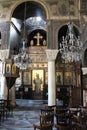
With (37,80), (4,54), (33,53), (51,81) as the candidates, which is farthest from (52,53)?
(37,80)

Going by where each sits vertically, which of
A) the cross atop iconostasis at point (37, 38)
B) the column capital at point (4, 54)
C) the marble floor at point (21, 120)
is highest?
the cross atop iconostasis at point (37, 38)

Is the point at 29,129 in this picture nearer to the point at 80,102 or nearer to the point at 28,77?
the point at 80,102

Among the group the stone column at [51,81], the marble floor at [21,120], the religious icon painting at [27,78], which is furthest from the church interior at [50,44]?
the religious icon painting at [27,78]

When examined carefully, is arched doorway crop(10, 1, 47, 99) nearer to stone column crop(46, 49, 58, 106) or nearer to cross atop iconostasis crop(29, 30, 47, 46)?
cross atop iconostasis crop(29, 30, 47, 46)

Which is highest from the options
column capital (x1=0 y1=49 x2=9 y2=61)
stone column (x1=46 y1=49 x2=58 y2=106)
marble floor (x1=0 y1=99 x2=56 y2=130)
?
column capital (x1=0 y1=49 x2=9 y2=61)

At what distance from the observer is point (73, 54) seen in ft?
34.9

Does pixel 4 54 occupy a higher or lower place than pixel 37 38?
lower

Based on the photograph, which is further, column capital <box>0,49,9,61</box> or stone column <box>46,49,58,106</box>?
column capital <box>0,49,9,61</box>

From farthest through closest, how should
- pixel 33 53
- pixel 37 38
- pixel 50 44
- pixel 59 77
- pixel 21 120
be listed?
pixel 37 38 < pixel 33 53 < pixel 59 77 < pixel 50 44 < pixel 21 120

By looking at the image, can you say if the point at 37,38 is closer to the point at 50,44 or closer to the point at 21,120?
the point at 50,44

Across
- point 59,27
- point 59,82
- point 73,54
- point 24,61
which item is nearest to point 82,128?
point 73,54

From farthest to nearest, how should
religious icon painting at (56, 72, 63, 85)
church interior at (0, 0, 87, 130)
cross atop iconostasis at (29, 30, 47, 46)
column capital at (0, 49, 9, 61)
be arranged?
cross atop iconostasis at (29, 30, 47, 46), religious icon painting at (56, 72, 63, 85), column capital at (0, 49, 9, 61), church interior at (0, 0, 87, 130)

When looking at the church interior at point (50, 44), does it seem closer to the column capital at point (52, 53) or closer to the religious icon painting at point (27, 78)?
the column capital at point (52, 53)

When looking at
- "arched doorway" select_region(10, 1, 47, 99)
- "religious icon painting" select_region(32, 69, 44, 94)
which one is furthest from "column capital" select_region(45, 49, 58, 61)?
"religious icon painting" select_region(32, 69, 44, 94)
